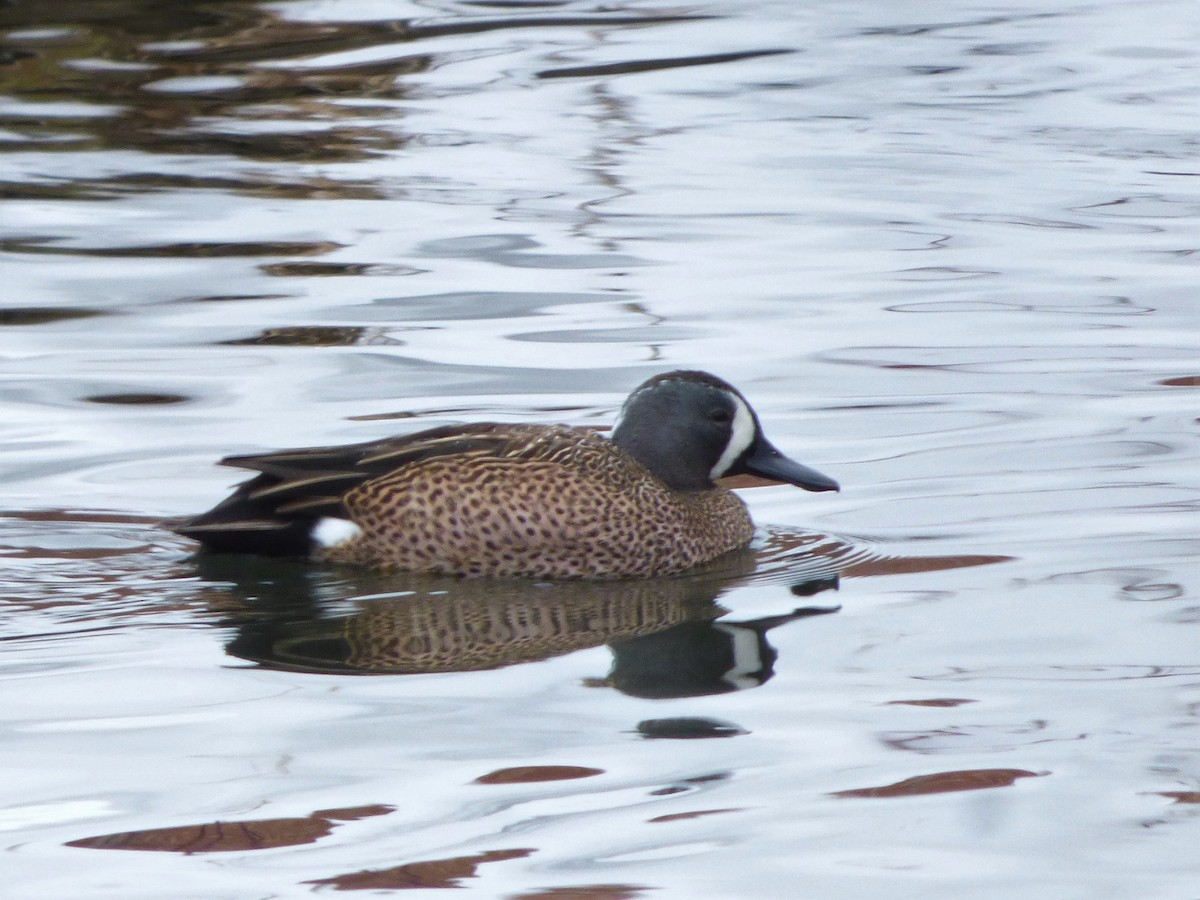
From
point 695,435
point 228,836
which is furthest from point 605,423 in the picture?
point 228,836

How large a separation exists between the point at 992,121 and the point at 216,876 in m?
12.9

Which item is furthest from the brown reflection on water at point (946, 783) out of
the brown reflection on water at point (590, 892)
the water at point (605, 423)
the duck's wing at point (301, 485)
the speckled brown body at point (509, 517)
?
the duck's wing at point (301, 485)

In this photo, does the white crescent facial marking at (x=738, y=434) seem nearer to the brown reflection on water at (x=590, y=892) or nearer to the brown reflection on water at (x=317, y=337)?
the brown reflection on water at (x=317, y=337)

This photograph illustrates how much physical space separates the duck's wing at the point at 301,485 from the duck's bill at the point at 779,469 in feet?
2.85

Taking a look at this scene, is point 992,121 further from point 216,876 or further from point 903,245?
point 216,876

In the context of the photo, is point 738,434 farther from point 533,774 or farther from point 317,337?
point 317,337

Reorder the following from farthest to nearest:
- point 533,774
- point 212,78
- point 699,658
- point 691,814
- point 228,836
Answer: point 212,78
point 699,658
point 533,774
point 691,814
point 228,836

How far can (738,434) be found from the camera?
26.1 ft

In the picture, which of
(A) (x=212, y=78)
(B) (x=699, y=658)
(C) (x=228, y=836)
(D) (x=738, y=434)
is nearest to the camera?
(C) (x=228, y=836)

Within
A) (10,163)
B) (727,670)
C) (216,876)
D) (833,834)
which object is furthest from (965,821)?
(10,163)

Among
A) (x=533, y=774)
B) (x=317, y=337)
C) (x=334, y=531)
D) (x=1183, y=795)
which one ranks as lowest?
(x=1183, y=795)

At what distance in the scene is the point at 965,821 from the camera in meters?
5.13

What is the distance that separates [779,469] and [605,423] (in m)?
1.52

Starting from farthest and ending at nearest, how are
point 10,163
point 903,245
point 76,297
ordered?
point 10,163, point 903,245, point 76,297
